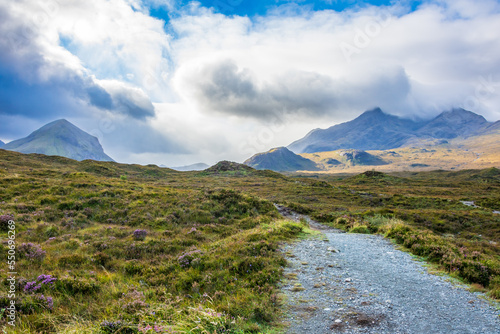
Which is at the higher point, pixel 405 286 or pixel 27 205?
pixel 27 205

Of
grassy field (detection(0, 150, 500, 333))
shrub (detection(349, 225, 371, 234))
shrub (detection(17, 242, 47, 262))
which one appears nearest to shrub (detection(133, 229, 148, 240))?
grassy field (detection(0, 150, 500, 333))

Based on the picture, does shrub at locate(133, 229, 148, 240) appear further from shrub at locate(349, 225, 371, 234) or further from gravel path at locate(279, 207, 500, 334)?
shrub at locate(349, 225, 371, 234)

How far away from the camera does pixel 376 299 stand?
6.54 m

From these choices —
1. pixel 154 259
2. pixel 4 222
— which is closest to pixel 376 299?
pixel 154 259

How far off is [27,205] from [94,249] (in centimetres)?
1065

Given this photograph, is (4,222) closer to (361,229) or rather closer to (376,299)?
(376,299)

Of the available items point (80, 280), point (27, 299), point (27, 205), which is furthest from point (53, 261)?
point (27, 205)

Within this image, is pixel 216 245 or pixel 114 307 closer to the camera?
pixel 114 307

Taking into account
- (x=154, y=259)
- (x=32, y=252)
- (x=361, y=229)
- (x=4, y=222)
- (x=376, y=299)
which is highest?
(x=4, y=222)

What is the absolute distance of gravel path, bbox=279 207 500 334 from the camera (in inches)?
209

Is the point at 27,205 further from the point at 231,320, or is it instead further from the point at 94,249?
the point at 231,320

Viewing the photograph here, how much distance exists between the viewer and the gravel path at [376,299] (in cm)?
530

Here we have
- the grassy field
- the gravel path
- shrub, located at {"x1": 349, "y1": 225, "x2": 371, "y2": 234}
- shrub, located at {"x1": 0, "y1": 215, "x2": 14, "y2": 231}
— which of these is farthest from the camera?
shrub, located at {"x1": 349, "y1": 225, "x2": 371, "y2": 234}

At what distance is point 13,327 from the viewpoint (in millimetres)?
5145
